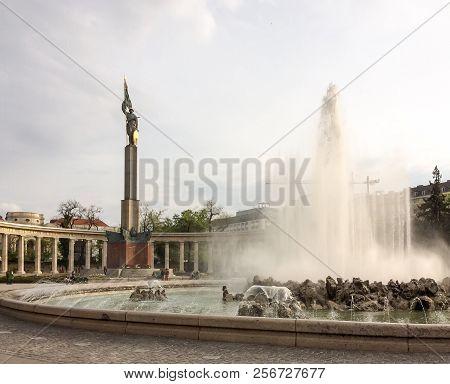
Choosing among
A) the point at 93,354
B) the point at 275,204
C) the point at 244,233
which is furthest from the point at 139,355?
the point at 244,233

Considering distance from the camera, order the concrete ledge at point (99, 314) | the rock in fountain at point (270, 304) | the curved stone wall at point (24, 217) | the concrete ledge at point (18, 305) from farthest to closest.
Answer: the curved stone wall at point (24, 217)
the rock in fountain at point (270, 304)
the concrete ledge at point (18, 305)
the concrete ledge at point (99, 314)

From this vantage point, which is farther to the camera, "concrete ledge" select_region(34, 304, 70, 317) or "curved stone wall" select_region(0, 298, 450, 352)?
"concrete ledge" select_region(34, 304, 70, 317)

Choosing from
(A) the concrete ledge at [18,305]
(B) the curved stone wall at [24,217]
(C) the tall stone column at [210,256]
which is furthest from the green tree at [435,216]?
(B) the curved stone wall at [24,217]

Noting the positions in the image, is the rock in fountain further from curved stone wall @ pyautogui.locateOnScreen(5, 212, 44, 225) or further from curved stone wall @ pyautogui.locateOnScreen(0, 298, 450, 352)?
curved stone wall @ pyautogui.locateOnScreen(5, 212, 44, 225)

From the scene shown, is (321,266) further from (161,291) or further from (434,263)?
(161,291)

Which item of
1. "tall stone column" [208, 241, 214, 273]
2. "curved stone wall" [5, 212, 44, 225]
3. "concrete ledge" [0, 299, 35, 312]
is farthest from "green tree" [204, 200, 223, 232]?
"concrete ledge" [0, 299, 35, 312]

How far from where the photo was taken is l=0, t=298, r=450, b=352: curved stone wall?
1016 centimetres

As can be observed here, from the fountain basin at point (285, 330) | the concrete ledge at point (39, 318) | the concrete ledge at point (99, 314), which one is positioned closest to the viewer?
the fountain basin at point (285, 330)

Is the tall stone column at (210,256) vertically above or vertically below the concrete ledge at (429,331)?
below

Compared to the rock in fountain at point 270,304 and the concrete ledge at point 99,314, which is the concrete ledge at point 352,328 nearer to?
the concrete ledge at point 99,314

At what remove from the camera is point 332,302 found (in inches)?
811

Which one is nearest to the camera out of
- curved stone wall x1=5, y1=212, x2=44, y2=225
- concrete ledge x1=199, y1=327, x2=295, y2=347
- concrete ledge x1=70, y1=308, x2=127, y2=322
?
concrete ledge x1=199, y1=327, x2=295, y2=347

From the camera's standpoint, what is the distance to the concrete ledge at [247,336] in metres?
10.8

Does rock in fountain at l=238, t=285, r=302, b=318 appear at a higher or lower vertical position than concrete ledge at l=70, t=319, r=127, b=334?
lower
